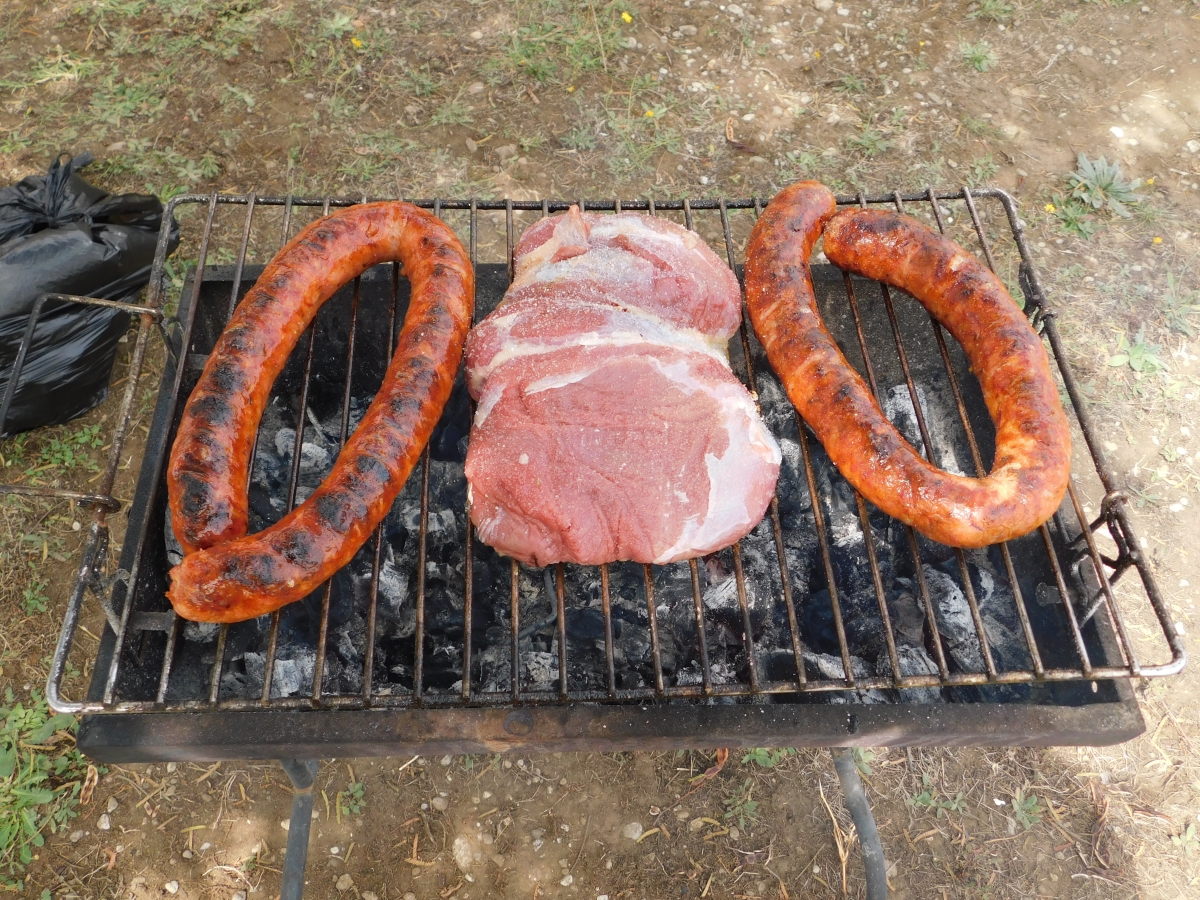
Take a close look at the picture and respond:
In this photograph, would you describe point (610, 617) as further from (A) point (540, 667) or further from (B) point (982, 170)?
(B) point (982, 170)

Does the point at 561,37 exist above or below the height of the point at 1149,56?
below

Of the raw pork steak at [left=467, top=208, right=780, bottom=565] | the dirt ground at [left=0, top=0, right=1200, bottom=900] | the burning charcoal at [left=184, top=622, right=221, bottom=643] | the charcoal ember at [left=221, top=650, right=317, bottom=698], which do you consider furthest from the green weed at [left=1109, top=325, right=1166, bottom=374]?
the burning charcoal at [left=184, top=622, right=221, bottom=643]

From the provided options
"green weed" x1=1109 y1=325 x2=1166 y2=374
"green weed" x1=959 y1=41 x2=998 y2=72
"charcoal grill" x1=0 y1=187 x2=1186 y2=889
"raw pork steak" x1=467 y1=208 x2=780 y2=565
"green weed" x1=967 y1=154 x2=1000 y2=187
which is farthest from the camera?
"green weed" x1=959 y1=41 x2=998 y2=72

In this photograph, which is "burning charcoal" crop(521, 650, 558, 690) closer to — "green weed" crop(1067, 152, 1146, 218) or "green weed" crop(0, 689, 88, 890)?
"green weed" crop(0, 689, 88, 890)

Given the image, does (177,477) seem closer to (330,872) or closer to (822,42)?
(330,872)

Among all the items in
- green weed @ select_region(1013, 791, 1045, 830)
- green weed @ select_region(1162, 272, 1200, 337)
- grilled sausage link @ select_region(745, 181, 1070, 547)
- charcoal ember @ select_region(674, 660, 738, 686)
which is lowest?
green weed @ select_region(1013, 791, 1045, 830)

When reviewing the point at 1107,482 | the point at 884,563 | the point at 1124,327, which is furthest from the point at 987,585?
the point at 1124,327
